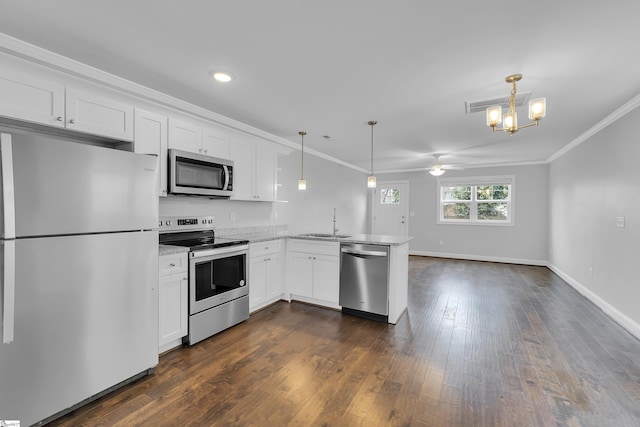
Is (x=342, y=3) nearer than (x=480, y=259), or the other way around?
(x=342, y=3)

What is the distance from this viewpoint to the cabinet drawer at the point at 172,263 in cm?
248

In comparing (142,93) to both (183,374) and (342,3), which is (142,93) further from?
(183,374)

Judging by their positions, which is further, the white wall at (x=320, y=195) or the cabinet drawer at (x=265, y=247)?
the white wall at (x=320, y=195)

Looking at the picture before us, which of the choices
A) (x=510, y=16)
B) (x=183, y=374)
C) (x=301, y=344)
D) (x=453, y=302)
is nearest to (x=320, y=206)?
(x=453, y=302)

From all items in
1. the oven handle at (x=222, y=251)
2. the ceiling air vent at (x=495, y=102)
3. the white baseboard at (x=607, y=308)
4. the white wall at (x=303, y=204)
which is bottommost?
the white baseboard at (x=607, y=308)

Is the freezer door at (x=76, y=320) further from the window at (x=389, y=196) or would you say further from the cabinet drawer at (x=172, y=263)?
the window at (x=389, y=196)

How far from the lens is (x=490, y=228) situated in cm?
724

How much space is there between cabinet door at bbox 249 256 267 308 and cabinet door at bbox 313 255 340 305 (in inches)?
26.5

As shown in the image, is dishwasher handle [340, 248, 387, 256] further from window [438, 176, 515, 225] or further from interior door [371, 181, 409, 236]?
window [438, 176, 515, 225]

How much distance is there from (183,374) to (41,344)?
96 centimetres

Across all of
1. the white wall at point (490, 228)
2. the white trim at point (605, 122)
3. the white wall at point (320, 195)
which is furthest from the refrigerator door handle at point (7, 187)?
the white wall at point (490, 228)

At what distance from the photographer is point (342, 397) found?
202cm

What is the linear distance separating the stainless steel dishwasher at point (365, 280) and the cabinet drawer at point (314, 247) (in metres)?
0.11

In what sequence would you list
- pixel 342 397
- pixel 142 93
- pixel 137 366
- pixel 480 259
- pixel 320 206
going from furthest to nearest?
pixel 480 259, pixel 320 206, pixel 142 93, pixel 137 366, pixel 342 397
